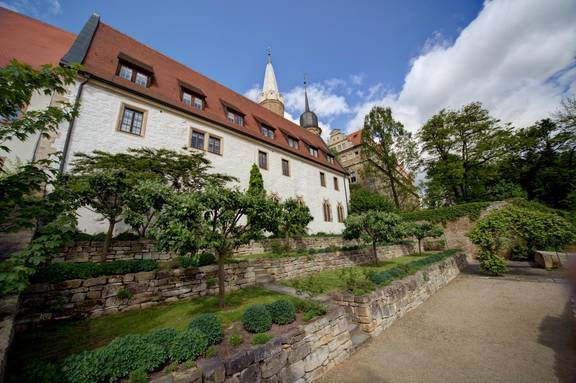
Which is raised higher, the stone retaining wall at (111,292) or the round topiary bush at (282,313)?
the stone retaining wall at (111,292)

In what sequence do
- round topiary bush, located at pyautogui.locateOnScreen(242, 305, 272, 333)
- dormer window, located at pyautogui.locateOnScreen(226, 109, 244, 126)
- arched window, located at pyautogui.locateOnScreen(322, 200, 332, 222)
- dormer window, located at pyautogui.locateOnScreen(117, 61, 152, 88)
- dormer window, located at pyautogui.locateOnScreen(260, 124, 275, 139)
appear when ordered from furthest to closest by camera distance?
arched window, located at pyautogui.locateOnScreen(322, 200, 332, 222) < dormer window, located at pyautogui.locateOnScreen(260, 124, 275, 139) < dormer window, located at pyautogui.locateOnScreen(226, 109, 244, 126) < dormer window, located at pyautogui.locateOnScreen(117, 61, 152, 88) < round topiary bush, located at pyautogui.locateOnScreen(242, 305, 272, 333)

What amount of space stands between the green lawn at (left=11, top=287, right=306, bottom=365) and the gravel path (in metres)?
2.82

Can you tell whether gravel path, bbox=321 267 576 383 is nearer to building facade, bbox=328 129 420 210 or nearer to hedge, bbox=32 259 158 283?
hedge, bbox=32 259 158 283

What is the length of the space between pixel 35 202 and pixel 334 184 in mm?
24472

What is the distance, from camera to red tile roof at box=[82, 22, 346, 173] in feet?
40.4

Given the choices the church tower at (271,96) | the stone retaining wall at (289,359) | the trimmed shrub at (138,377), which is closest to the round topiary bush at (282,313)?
the stone retaining wall at (289,359)

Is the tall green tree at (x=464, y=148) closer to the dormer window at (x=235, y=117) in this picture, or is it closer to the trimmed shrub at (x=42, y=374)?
the dormer window at (x=235, y=117)

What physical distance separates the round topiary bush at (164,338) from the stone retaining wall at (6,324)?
1.52 metres

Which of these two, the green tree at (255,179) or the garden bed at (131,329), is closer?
the garden bed at (131,329)

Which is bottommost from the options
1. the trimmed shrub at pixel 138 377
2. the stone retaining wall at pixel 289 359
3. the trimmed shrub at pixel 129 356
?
the stone retaining wall at pixel 289 359

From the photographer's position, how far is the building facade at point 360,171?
29.3m

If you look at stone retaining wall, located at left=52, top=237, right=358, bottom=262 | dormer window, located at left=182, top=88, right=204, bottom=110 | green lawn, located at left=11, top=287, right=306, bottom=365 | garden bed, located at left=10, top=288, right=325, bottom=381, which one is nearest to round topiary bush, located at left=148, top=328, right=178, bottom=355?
garden bed, located at left=10, top=288, right=325, bottom=381

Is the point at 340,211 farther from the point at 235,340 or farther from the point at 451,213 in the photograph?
the point at 235,340

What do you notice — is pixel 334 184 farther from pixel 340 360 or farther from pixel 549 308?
pixel 340 360
